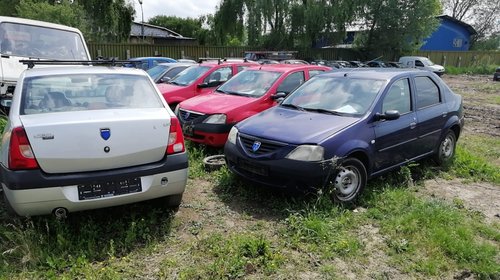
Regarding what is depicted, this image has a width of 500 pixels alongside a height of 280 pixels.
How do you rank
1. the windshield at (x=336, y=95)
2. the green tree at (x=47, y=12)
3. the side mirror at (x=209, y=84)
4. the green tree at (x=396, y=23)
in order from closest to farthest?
the windshield at (x=336, y=95) → the side mirror at (x=209, y=84) → the green tree at (x=47, y=12) → the green tree at (x=396, y=23)

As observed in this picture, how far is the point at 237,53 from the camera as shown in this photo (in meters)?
30.1

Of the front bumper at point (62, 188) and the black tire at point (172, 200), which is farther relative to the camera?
the black tire at point (172, 200)

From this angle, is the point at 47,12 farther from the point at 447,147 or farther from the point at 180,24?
the point at 180,24

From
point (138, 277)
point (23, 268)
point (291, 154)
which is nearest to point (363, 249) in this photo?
point (291, 154)

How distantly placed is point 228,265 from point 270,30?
30.4m

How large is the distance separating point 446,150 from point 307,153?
335 centimetres

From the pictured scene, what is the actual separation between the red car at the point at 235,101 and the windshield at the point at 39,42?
8.53 ft

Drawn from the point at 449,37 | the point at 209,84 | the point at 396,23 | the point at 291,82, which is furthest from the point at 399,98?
the point at 449,37

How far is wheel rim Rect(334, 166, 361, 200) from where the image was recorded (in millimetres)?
4828

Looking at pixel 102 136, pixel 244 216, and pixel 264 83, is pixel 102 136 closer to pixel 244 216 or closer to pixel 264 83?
pixel 244 216

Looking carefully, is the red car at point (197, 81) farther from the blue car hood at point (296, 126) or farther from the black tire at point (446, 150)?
the black tire at point (446, 150)

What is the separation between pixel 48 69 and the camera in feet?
14.9

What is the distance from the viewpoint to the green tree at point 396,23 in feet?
110

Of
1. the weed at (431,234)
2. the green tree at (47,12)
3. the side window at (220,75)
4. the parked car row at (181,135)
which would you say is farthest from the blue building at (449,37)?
the weed at (431,234)
